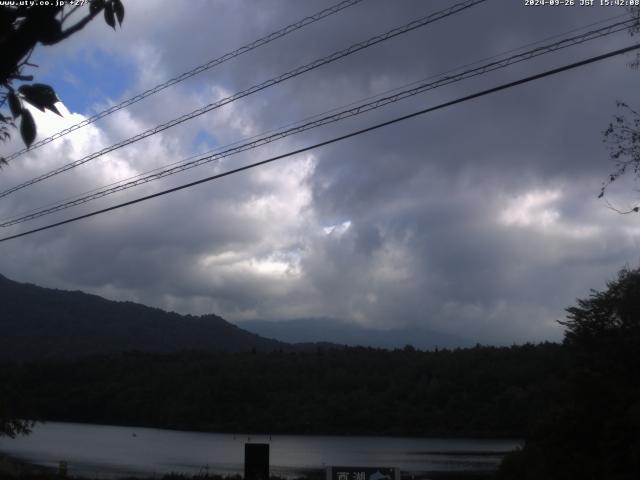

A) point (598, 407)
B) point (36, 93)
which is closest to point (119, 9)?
point (36, 93)

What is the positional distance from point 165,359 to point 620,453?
127594 millimetres

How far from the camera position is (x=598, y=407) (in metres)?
23.3

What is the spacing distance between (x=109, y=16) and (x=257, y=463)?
10.3m

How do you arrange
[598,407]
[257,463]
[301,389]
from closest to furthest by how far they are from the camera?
[257,463]
[598,407]
[301,389]

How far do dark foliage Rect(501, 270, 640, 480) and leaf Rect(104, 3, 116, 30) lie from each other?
19.5 metres

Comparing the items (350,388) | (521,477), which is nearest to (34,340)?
(350,388)

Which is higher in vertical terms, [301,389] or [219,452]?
[301,389]

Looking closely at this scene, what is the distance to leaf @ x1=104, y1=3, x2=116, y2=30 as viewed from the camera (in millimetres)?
4593

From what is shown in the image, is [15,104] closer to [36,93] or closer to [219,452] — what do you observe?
[36,93]

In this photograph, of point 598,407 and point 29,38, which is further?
point 598,407

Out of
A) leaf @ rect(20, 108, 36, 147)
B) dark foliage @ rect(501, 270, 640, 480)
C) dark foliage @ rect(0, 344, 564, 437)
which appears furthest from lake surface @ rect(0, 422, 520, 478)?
leaf @ rect(20, 108, 36, 147)

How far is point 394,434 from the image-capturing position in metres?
108

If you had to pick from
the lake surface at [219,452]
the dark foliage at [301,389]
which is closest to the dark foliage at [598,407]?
the lake surface at [219,452]

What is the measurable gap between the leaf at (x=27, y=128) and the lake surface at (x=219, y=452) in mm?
47350
